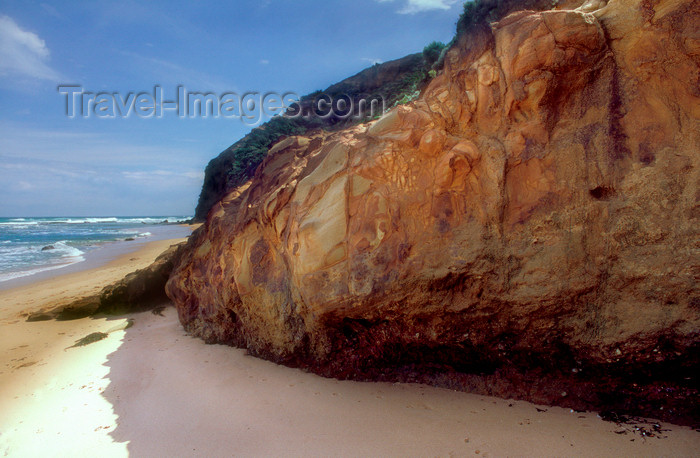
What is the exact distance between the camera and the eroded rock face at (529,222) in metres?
2.66

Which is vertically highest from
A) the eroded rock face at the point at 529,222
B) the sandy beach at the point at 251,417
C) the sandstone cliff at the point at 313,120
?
the sandstone cliff at the point at 313,120

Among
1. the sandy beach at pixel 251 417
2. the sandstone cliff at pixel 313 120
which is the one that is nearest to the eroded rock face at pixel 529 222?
the sandy beach at pixel 251 417

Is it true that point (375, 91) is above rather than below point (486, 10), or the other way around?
below

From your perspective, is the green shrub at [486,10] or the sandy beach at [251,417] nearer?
the sandy beach at [251,417]

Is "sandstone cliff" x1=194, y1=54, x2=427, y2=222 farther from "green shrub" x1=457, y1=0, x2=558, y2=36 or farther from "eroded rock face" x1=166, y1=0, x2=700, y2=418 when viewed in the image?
"eroded rock face" x1=166, y1=0, x2=700, y2=418

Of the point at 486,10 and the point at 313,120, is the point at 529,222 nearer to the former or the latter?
the point at 486,10

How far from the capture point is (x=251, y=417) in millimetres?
3264

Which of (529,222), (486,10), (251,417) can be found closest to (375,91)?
(486,10)

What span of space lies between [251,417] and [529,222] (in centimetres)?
293

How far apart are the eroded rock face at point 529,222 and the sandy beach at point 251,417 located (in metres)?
0.30

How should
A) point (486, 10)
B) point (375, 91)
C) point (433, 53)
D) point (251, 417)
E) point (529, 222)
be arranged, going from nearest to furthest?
point (529, 222), point (251, 417), point (486, 10), point (433, 53), point (375, 91)

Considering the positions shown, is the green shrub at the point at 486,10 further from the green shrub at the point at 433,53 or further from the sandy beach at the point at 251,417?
the sandy beach at the point at 251,417

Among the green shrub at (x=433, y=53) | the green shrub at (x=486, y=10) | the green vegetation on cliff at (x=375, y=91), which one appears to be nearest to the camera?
the green shrub at (x=486, y=10)

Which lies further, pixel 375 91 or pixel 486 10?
pixel 375 91
